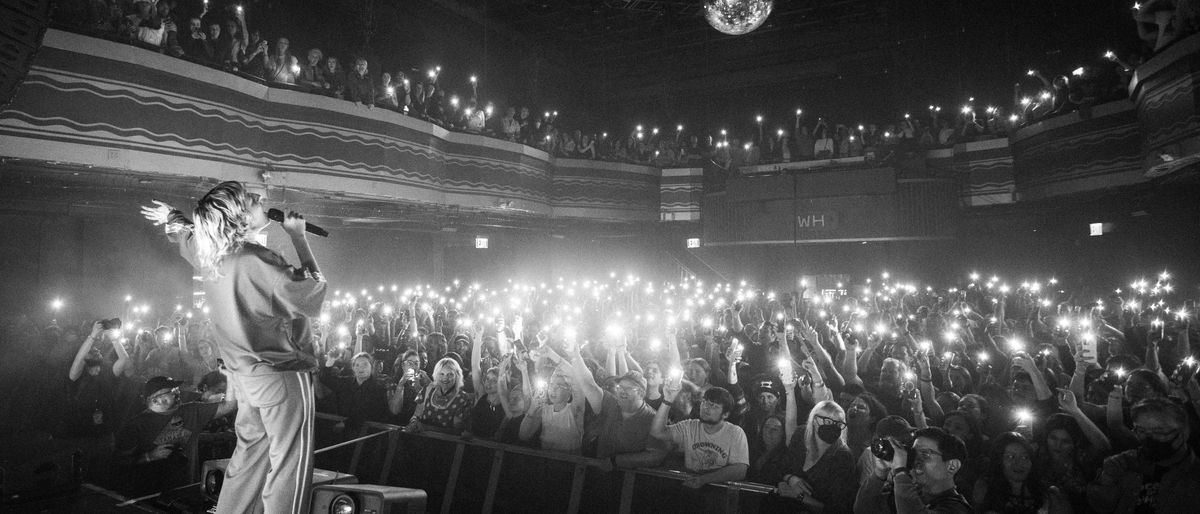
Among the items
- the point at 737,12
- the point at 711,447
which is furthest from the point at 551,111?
the point at 711,447

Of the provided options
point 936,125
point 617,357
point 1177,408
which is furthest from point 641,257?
point 1177,408

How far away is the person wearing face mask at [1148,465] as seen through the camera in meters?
3.34

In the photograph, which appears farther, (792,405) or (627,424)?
(792,405)

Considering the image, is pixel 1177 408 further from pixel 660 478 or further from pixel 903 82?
pixel 903 82

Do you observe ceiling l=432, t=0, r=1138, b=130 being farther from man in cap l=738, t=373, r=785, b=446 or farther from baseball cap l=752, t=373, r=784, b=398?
man in cap l=738, t=373, r=785, b=446

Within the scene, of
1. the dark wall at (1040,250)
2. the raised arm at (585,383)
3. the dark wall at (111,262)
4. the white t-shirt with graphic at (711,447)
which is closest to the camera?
the white t-shirt with graphic at (711,447)

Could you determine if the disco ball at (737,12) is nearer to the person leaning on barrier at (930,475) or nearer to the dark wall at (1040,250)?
the person leaning on barrier at (930,475)

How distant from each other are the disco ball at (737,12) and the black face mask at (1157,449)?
20.7ft

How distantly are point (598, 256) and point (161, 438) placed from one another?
16.0 m

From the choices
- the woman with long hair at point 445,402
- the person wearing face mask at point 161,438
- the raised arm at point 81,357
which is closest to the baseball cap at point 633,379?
the woman with long hair at point 445,402

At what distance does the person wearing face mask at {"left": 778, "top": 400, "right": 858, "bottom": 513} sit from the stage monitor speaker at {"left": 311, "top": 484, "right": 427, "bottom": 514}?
2482mm

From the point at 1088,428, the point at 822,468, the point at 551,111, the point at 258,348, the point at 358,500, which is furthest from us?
the point at 551,111

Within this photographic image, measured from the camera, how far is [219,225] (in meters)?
2.70

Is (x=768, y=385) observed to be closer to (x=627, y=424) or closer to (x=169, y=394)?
(x=627, y=424)
